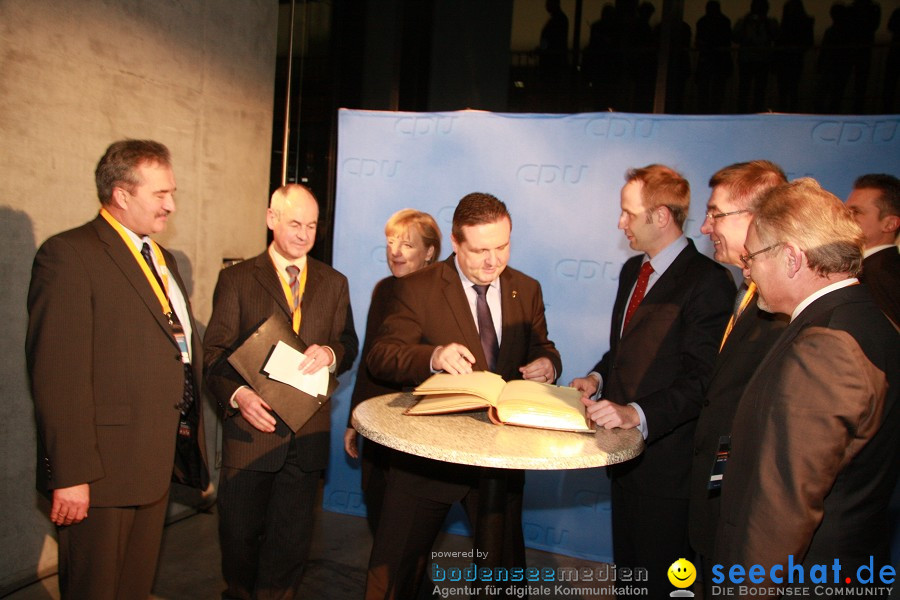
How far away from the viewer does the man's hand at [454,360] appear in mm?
2246

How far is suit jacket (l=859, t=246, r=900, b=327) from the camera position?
325 centimetres

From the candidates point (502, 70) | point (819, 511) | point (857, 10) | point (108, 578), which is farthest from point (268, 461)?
point (857, 10)

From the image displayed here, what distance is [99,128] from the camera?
11.4 feet

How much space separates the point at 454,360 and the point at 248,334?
1.08 meters

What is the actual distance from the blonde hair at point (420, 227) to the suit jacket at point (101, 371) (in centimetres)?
143

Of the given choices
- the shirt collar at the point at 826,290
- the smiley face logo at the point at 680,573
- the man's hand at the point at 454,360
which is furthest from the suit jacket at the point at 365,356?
the shirt collar at the point at 826,290

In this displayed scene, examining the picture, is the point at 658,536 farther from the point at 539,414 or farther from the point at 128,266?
the point at 128,266

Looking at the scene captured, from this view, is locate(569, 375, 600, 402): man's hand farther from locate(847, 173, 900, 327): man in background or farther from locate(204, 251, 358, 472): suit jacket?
locate(847, 173, 900, 327): man in background

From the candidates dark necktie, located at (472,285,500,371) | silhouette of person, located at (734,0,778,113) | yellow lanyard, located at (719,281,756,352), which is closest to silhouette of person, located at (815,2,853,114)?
silhouette of person, located at (734,0,778,113)

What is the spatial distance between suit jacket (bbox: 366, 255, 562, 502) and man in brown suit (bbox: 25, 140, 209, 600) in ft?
2.55

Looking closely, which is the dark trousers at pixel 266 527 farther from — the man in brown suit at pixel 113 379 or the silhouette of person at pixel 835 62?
the silhouette of person at pixel 835 62

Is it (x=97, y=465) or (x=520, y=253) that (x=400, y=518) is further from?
(x=520, y=253)

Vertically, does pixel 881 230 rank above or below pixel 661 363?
above

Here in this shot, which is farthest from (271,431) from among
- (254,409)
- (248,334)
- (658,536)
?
(658,536)
